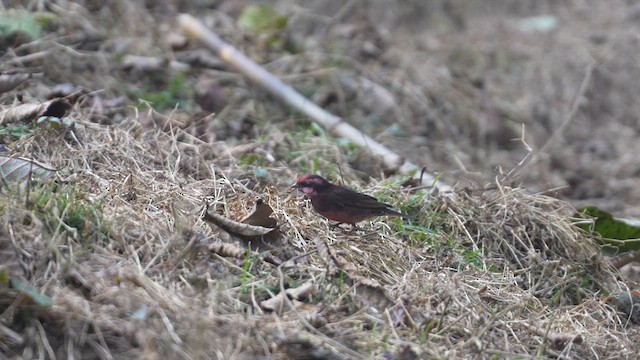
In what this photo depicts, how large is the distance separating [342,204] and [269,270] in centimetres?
45

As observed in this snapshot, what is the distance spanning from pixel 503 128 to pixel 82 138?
377cm

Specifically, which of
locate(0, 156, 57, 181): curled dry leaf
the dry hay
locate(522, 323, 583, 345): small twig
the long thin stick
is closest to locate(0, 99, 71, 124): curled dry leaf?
the dry hay

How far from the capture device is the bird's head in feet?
11.4

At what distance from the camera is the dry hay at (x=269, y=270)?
8.55ft

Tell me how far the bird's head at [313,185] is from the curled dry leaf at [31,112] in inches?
48.5

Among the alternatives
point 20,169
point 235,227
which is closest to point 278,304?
point 235,227

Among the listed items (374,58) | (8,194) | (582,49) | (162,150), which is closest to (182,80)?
(162,150)

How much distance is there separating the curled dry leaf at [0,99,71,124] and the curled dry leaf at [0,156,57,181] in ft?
1.59

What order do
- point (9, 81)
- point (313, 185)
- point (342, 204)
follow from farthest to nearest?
point (9, 81) → point (313, 185) → point (342, 204)

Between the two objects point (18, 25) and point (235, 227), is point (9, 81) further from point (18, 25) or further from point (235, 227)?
point (235, 227)

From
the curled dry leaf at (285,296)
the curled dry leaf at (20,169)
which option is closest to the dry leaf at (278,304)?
the curled dry leaf at (285,296)

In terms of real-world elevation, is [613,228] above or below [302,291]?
below

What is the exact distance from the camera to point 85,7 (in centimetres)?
584

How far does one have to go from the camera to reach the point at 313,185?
348 cm
